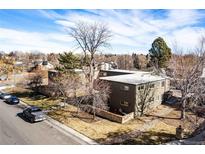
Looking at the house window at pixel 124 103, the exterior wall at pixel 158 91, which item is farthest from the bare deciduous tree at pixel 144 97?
the house window at pixel 124 103

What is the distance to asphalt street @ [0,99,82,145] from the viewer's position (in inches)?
537

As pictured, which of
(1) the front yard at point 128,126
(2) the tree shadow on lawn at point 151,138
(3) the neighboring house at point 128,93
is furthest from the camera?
(3) the neighboring house at point 128,93

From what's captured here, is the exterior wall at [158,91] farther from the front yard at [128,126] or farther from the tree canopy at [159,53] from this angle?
the tree canopy at [159,53]

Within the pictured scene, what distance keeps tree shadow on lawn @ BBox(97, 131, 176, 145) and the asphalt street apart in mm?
2109

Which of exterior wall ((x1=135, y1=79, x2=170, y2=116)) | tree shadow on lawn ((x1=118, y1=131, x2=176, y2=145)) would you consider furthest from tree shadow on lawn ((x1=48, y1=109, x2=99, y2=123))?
exterior wall ((x1=135, y1=79, x2=170, y2=116))

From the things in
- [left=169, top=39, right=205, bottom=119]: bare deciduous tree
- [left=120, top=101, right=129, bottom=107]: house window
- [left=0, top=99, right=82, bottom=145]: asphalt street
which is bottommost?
[left=0, top=99, right=82, bottom=145]: asphalt street

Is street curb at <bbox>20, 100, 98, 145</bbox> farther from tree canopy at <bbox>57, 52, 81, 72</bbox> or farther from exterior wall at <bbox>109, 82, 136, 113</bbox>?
tree canopy at <bbox>57, 52, 81, 72</bbox>

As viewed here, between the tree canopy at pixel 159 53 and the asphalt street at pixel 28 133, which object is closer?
the asphalt street at pixel 28 133

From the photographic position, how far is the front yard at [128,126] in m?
14.5

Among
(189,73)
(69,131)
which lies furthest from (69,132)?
(189,73)

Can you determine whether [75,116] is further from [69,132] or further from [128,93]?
[128,93]

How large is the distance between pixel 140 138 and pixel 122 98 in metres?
5.40

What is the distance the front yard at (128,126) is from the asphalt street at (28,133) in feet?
4.66
